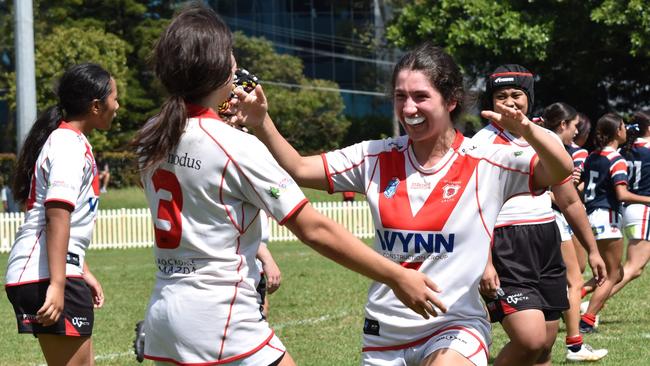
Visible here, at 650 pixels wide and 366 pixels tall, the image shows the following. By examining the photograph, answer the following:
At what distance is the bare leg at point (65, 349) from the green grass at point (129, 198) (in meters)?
30.7

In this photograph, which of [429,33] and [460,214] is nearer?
[460,214]

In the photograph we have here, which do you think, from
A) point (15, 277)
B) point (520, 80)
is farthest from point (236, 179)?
point (520, 80)

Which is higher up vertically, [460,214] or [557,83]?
[460,214]

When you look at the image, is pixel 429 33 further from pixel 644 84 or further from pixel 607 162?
pixel 607 162

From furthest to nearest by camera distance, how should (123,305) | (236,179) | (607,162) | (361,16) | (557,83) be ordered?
1. (361,16)
2. (557,83)
3. (123,305)
4. (607,162)
5. (236,179)

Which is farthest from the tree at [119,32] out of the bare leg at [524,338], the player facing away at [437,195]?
the player facing away at [437,195]

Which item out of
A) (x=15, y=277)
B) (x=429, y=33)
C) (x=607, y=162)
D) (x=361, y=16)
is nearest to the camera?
(x=15, y=277)

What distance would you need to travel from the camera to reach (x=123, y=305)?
43.6 ft

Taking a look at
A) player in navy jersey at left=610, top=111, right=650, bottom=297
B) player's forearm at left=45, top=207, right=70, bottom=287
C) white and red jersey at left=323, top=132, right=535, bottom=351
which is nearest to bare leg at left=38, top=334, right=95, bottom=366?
player's forearm at left=45, top=207, right=70, bottom=287

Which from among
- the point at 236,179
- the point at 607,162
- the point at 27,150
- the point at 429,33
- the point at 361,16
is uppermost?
the point at 236,179

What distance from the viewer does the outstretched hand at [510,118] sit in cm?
446

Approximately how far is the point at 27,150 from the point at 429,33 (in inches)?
1136

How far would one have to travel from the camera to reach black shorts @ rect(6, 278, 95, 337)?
214 inches

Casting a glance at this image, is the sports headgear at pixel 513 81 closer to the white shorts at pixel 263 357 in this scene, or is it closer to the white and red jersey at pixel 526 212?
the white and red jersey at pixel 526 212
